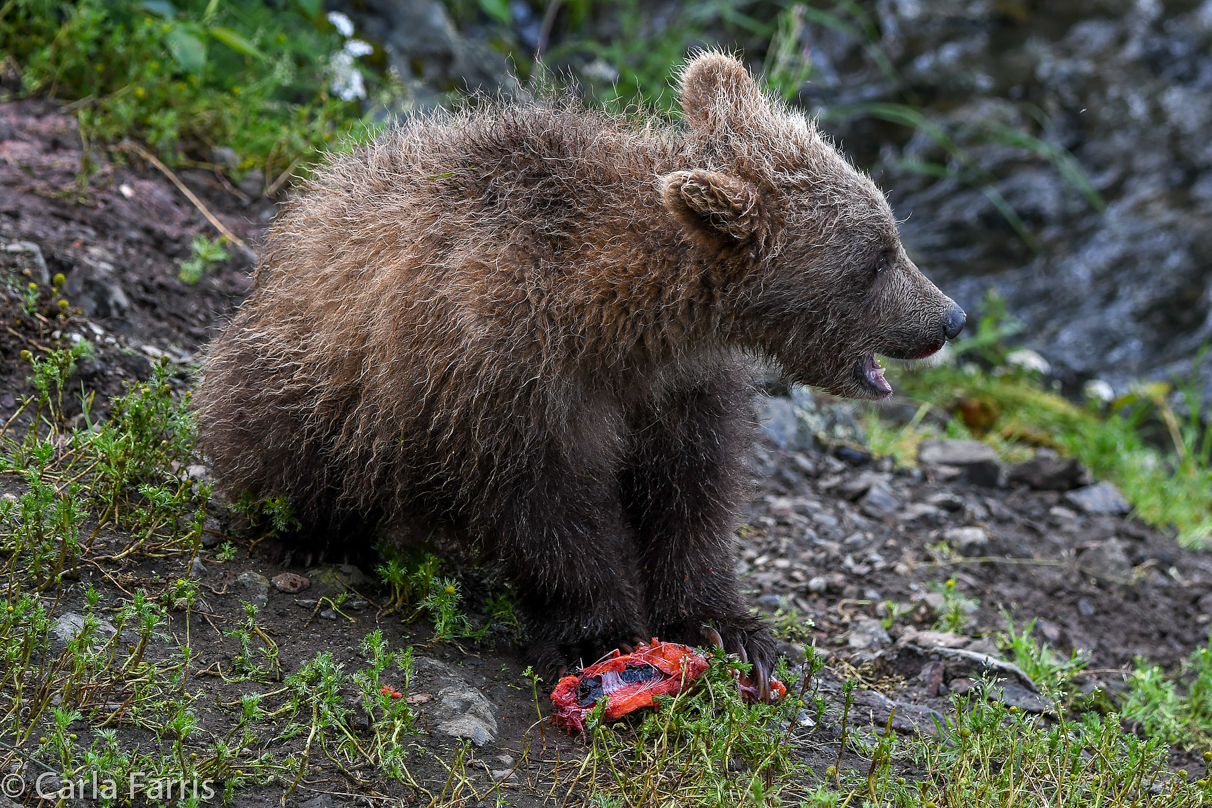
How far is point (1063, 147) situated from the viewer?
10727 mm

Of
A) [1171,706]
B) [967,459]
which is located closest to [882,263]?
[1171,706]

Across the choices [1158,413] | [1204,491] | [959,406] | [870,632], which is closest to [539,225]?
[870,632]

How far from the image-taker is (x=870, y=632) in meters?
4.55

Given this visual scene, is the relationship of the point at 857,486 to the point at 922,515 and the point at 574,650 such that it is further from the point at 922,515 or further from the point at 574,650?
the point at 574,650

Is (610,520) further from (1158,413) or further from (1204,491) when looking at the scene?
(1158,413)

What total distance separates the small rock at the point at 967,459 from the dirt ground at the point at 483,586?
3cm

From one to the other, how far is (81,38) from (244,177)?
101cm

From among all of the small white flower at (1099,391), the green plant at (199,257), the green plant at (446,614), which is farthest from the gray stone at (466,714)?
the small white flower at (1099,391)

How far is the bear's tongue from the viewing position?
391 centimetres

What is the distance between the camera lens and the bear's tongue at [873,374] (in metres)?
3.91

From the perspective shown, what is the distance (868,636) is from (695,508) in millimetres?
1113

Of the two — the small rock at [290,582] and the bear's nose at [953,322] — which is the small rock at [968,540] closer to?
the bear's nose at [953,322]

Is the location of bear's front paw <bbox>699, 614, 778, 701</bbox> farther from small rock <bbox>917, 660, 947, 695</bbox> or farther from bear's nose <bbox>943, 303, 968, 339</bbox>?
bear's nose <bbox>943, 303, 968, 339</bbox>

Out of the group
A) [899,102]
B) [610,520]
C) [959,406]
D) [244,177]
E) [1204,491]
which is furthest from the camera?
[899,102]
